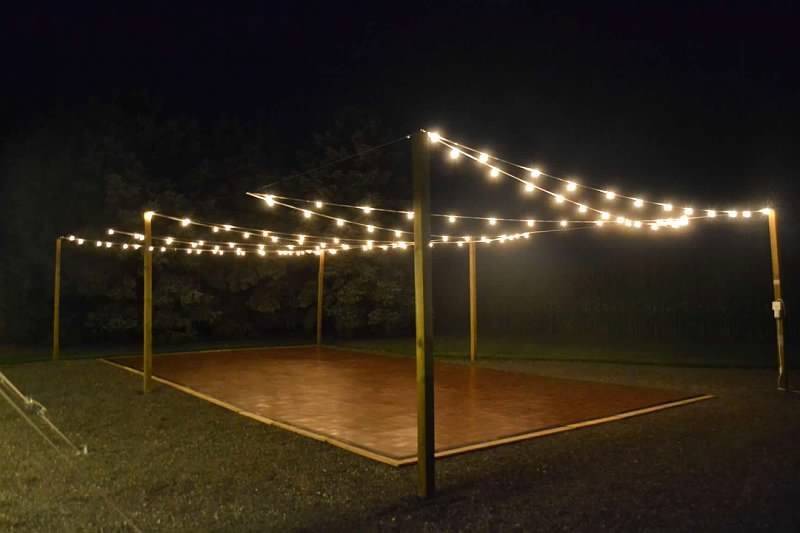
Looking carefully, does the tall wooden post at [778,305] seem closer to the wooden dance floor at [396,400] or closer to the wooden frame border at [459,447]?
the wooden frame border at [459,447]

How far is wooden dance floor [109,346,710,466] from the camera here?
645 cm

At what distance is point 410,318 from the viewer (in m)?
20.4

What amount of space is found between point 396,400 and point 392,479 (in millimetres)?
3581

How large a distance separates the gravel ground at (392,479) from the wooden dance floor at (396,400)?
36cm

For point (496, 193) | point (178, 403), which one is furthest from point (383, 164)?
point (178, 403)

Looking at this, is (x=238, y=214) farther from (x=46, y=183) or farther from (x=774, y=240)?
(x=774, y=240)

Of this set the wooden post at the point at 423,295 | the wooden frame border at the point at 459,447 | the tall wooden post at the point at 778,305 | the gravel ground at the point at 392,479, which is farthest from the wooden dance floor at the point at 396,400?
the tall wooden post at the point at 778,305

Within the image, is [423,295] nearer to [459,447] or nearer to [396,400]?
[459,447]

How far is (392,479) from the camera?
4961mm

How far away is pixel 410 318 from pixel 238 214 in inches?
239

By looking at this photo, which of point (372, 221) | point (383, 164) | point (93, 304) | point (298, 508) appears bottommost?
point (298, 508)

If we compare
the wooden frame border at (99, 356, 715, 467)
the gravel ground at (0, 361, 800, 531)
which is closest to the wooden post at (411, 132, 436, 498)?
the gravel ground at (0, 361, 800, 531)

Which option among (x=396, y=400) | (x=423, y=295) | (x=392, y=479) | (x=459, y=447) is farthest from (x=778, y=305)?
(x=392, y=479)

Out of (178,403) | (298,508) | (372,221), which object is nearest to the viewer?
(298,508)
